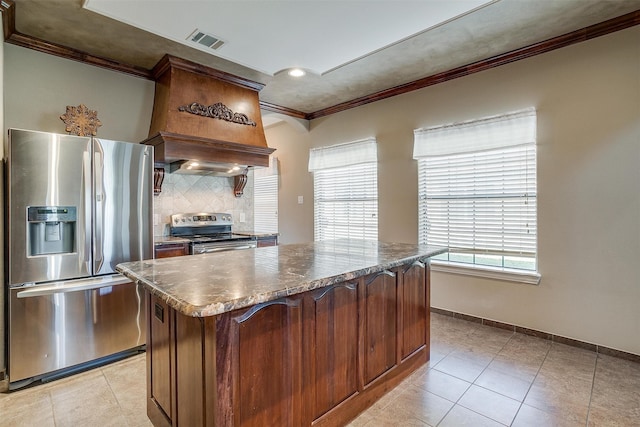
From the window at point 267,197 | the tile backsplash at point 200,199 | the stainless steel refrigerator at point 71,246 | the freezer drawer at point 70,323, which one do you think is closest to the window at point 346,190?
the window at point 267,197

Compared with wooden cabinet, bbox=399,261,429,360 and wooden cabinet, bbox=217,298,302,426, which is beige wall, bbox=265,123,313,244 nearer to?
wooden cabinet, bbox=399,261,429,360

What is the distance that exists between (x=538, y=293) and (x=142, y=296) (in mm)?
3533

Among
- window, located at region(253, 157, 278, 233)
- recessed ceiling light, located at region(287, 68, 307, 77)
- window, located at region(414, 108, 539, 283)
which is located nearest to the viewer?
window, located at region(414, 108, 539, 283)

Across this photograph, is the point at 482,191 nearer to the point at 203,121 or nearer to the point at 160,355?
the point at 203,121

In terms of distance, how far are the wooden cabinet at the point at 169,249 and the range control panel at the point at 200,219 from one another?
612 millimetres

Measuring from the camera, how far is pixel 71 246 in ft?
8.03

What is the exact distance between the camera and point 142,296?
9.09ft

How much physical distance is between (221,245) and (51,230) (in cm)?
147

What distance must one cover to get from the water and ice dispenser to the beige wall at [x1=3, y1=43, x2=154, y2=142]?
95 cm

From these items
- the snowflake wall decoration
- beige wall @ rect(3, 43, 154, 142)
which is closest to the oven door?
beige wall @ rect(3, 43, 154, 142)

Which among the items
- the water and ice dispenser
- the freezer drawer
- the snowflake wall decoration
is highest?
the snowflake wall decoration

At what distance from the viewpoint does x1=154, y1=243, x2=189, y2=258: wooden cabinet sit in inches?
123

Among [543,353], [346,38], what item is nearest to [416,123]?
[346,38]

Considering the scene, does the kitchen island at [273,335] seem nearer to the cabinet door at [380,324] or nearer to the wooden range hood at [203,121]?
the cabinet door at [380,324]
